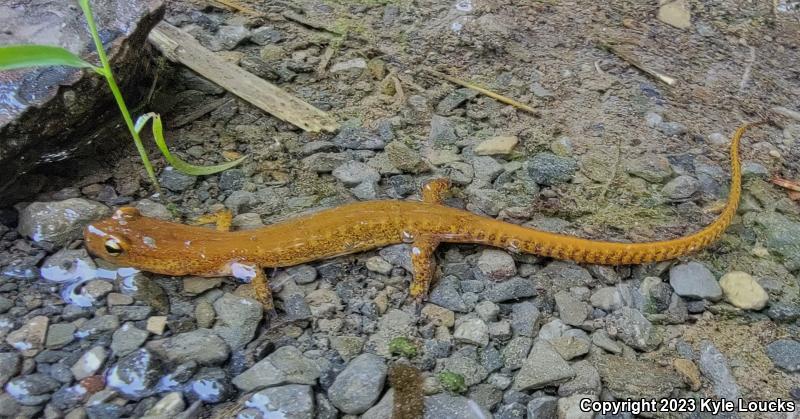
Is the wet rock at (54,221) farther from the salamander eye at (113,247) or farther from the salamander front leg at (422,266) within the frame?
the salamander front leg at (422,266)

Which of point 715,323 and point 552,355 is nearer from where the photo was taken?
point 552,355

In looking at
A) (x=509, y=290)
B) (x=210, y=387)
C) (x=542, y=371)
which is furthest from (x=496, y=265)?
(x=210, y=387)

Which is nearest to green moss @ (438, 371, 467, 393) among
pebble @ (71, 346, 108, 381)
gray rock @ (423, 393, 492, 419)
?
gray rock @ (423, 393, 492, 419)

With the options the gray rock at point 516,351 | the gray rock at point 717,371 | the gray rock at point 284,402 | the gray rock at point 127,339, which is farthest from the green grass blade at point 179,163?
the gray rock at point 717,371

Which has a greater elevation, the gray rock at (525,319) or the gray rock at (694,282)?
the gray rock at (525,319)

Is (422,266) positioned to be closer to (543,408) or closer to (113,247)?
(543,408)

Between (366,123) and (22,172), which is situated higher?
(22,172)

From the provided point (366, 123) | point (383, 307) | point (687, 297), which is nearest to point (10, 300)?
point (383, 307)

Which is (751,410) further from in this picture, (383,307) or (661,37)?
(661,37)
